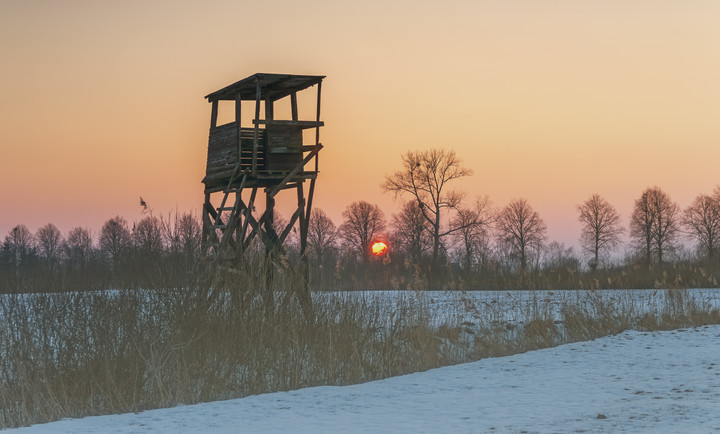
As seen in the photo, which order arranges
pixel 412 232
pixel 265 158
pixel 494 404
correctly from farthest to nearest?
pixel 412 232, pixel 265 158, pixel 494 404

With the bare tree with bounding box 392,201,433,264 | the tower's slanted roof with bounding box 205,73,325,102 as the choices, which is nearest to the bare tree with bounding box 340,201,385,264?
the bare tree with bounding box 392,201,433,264

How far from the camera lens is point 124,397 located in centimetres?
1010

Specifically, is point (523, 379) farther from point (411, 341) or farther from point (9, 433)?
point (9, 433)

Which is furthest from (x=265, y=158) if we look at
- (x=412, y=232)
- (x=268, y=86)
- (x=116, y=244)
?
(x=412, y=232)

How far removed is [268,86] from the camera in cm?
1884

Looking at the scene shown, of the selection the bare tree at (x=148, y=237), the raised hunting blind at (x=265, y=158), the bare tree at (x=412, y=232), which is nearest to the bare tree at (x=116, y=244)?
the bare tree at (x=148, y=237)

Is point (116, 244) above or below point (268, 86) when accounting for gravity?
below

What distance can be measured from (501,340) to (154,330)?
7578 millimetres

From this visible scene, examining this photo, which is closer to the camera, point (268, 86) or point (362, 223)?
point (268, 86)

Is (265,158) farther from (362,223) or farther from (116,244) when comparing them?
(362,223)

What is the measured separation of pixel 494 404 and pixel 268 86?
1173 centimetres

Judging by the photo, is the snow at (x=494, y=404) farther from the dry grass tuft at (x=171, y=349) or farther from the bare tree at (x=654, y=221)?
the bare tree at (x=654, y=221)

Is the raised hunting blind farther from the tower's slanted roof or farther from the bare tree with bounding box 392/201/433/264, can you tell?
the bare tree with bounding box 392/201/433/264

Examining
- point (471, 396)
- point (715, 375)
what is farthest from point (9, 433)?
point (715, 375)
